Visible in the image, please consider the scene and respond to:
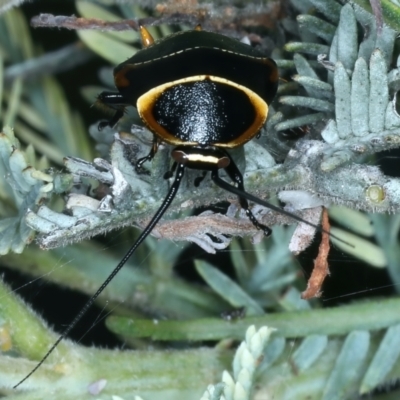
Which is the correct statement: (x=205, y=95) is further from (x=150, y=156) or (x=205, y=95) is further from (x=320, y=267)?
(x=320, y=267)

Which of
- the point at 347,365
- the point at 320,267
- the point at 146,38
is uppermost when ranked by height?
the point at 146,38

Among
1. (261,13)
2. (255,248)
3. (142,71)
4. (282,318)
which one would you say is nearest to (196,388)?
(282,318)

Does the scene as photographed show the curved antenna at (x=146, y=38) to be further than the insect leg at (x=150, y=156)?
Yes

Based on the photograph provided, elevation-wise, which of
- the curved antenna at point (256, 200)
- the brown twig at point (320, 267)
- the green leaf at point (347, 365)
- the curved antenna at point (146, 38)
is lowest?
the green leaf at point (347, 365)

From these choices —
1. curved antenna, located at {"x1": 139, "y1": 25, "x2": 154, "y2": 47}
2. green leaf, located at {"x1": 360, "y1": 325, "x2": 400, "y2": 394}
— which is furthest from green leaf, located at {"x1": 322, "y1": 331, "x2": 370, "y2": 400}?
curved antenna, located at {"x1": 139, "y1": 25, "x2": 154, "y2": 47}

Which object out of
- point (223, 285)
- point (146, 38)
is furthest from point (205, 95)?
point (223, 285)

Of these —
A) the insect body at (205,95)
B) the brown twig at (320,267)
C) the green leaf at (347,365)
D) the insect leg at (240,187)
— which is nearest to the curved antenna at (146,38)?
the insect body at (205,95)

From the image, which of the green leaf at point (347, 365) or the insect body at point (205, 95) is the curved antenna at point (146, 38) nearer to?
the insect body at point (205, 95)

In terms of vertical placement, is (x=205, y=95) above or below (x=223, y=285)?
above

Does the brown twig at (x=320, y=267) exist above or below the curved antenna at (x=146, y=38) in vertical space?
below

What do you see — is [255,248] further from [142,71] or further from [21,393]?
[21,393]

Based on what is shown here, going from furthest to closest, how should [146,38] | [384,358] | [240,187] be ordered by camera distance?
[146,38]
[384,358]
[240,187]
